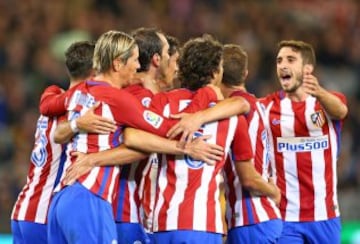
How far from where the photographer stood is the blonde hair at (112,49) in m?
7.19

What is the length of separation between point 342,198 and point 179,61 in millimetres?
6576

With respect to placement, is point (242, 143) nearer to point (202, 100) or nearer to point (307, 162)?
point (202, 100)

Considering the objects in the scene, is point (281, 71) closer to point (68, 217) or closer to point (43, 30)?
point (68, 217)

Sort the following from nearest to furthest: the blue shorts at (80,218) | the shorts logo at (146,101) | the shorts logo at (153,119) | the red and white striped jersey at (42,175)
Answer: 1. the blue shorts at (80,218)
2. the shorts logo at (153,119)
3. the shorts logo at (146,101)
4. the red and white striped jersey at (42,175)

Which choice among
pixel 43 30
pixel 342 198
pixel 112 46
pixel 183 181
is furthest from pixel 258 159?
pixel 43 30

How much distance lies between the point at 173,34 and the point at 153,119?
26.2ft

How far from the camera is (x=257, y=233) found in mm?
7680

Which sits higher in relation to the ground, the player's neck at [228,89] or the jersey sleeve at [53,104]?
the player's neck at [228,89]

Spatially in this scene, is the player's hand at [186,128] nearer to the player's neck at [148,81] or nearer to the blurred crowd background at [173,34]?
the player's neck at [148,81]

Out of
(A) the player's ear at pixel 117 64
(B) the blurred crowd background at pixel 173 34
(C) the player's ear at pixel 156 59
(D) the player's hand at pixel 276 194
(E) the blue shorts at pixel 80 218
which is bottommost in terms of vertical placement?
(E) the blue shorts at pixel 80 218

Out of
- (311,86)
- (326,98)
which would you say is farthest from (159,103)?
(326,98)

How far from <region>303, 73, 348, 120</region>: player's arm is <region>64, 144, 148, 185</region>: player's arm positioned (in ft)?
4.88

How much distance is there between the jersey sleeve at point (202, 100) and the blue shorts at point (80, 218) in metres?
0.80

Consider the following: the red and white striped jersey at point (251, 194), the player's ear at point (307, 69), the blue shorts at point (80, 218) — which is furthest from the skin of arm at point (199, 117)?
the player's ear at point (307, 69)
